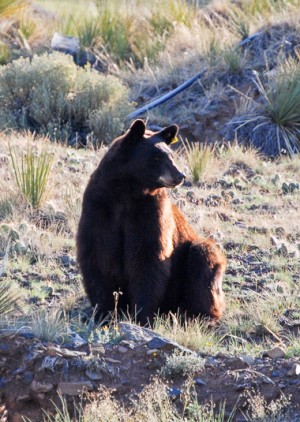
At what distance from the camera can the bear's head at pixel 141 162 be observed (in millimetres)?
7922

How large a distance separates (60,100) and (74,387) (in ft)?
36.5

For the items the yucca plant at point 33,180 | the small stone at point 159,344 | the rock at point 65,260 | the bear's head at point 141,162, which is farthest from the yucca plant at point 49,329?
the yucca plant at point 33,180

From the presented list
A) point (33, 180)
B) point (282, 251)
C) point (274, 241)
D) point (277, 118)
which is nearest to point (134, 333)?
point (282, 251)

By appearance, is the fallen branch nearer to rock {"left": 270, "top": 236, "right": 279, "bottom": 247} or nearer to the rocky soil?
rock {"left": 270, "top": 236, "right": 279, "bottom": 247}

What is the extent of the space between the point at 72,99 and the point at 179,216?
8916mm

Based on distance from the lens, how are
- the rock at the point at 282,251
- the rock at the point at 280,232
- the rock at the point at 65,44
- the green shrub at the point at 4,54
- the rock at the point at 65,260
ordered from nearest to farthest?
the rock at the point at 65,260
the rock at the point at 282,251
the rock at the point at 280,232
the green shrub at the point at 4,54
the rock at the point at 65,44

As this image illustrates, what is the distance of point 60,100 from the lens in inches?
656

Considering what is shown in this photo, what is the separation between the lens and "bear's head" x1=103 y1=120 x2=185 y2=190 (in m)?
7.92

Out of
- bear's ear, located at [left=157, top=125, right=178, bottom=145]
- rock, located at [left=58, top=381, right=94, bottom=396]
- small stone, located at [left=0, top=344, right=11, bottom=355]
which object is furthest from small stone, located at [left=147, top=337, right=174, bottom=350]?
bear's ear, located at [left=157, top=125, right=178, bottom=145]

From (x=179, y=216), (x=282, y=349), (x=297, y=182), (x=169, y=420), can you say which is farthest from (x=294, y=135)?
(x=169, y=420)

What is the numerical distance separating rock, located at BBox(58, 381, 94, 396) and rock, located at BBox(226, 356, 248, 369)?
892mm

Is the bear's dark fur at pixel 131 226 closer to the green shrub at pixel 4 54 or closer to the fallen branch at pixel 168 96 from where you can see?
the fallen branch at pixel 168 96

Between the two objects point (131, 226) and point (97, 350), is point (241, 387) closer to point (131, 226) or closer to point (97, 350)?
point (97, 350)

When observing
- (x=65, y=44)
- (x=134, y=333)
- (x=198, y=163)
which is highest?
(x=134, y=333)
